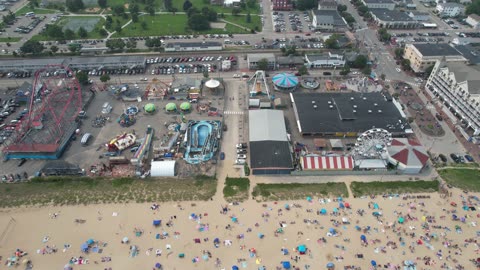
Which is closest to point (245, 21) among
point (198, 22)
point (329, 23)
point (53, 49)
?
point (198, 22)

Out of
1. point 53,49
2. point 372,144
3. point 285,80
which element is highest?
point 372,144

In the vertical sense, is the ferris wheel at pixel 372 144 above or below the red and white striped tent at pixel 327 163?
above

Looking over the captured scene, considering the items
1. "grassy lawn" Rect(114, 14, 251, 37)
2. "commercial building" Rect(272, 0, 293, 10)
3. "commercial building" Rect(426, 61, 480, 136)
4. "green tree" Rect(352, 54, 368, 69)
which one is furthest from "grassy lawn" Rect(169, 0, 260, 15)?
"commercial building" Rect(426, 61, 480, 136)

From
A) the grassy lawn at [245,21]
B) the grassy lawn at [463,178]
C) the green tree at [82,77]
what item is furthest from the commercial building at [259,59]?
the grassy lawn at [463,178]

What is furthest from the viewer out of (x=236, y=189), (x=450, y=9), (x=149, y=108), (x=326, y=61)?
(x=450, y=9)

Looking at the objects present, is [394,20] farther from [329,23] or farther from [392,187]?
[392,187]

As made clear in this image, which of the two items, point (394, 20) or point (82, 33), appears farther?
point (394, 20)

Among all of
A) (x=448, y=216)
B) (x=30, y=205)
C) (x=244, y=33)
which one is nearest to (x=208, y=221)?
(x=30, y=205)

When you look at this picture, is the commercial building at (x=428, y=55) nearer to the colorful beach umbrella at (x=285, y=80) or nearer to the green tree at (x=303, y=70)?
the green tree at (x=303, y=70)

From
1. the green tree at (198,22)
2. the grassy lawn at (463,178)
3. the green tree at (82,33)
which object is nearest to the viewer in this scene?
the grassy lawn at (463,178)
